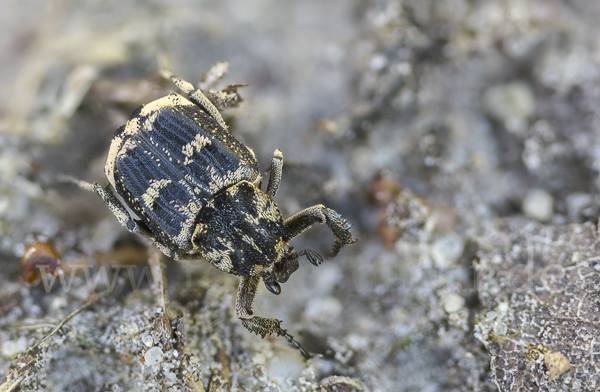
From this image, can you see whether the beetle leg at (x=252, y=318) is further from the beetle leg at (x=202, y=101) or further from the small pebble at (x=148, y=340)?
the beetle leg at (x=202, y=101)

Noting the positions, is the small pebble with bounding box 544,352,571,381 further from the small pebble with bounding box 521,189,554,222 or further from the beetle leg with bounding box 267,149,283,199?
the beetle leg with bounding box 267,149,283,199

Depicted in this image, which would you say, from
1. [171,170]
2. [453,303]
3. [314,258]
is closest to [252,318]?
[314,258]

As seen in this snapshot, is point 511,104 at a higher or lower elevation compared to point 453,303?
higher

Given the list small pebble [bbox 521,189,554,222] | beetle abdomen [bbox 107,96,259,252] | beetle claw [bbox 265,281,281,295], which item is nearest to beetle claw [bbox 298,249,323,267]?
beetle claw [bbox 265,281,281,295]

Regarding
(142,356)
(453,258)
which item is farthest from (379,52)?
(142,356)

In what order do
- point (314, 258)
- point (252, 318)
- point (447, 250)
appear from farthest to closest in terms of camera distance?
point (447, 250) < point (314, 258) < point (252, 318)

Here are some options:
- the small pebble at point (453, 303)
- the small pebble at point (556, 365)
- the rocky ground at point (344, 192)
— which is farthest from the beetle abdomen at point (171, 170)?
the small pebble at point (556, 365)

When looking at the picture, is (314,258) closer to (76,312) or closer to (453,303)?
(453,303)

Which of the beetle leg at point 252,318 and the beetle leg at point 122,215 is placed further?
the beetle leg at point 122,215
